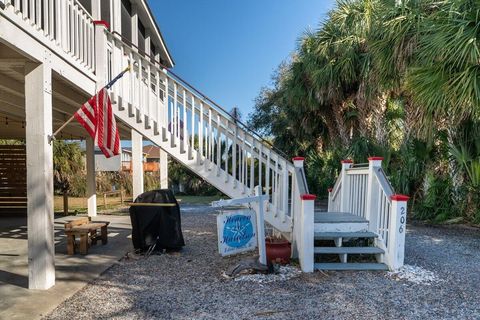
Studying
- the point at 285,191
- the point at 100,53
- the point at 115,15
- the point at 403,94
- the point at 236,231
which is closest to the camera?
the point at 236,231

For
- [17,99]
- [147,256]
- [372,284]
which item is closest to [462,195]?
[372,284]

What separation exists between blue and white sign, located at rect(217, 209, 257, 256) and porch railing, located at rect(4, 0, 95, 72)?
9.85 ft

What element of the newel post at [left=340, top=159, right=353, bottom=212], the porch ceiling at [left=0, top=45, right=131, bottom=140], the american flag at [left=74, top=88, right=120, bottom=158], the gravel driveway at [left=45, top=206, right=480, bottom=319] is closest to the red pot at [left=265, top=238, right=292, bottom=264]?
the gravel driveway at [left=45, top=206, right=480, bottom=319]

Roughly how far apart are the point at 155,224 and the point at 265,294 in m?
2.51

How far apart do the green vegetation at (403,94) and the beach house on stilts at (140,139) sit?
2.29m

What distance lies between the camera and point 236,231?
4.86 m

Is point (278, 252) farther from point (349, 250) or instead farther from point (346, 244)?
point (346, 244)

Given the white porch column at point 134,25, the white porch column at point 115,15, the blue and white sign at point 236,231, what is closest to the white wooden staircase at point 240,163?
the blue and white sign at point 236,231

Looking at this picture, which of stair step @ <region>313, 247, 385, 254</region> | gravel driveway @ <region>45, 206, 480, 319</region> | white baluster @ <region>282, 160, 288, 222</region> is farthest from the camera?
white baluster @ <region>282, 160, 288, 222</region>

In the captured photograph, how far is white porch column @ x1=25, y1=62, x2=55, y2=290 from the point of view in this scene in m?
3.90

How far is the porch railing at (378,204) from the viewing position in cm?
468

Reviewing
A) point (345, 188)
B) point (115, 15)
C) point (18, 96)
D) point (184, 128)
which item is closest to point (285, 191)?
point (345, 188)

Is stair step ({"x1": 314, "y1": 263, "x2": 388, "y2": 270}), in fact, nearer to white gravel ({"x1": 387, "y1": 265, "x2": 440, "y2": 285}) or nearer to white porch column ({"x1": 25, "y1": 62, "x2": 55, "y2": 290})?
white gravel ({"x1": 387, "y1": 265, "x2": 440, "y2": 285})

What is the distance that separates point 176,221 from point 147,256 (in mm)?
709
